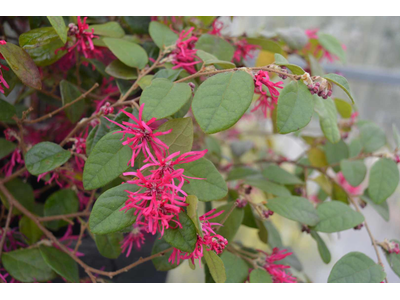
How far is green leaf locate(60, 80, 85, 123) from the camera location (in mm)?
360

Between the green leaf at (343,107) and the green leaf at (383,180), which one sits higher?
the green leaf at (343,107)

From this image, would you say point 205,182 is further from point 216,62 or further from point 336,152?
point 336,152

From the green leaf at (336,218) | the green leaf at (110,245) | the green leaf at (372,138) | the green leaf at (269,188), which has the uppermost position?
the green leaf at (110,245)

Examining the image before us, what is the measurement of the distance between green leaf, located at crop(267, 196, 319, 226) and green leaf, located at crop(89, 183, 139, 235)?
17cm

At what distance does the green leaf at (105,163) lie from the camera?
0.86 feet

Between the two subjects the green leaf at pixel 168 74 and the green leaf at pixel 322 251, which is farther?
the green leaf at pixel 322 251

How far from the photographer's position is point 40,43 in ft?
1.07

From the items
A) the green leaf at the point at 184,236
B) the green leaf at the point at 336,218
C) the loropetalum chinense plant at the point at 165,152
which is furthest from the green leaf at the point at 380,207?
the green leaf at the point at 184,236

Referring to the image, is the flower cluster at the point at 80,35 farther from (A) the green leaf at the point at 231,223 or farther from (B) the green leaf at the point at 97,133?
(A) the green leaf at the point at 231,223

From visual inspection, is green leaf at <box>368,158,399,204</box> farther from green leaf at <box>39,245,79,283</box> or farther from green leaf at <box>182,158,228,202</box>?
green leaf at <box>39,245,79,283</box>

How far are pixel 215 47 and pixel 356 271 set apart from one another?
28cm

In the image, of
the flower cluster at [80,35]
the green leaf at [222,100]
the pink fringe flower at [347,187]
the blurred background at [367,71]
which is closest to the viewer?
the green leaf at [222,100]
